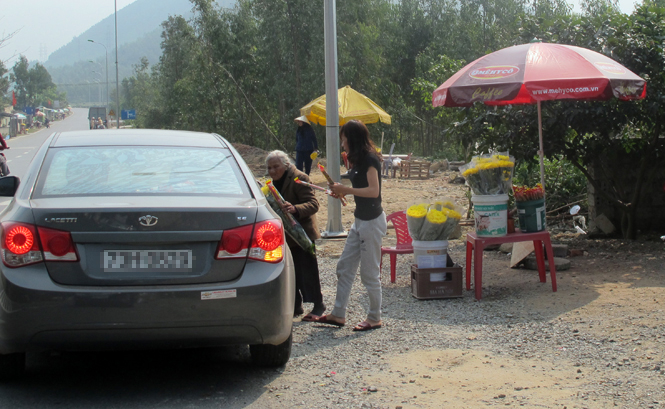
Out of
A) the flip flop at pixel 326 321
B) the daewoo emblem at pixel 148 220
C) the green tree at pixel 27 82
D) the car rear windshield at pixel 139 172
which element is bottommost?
the flip flop at pixel 326 321

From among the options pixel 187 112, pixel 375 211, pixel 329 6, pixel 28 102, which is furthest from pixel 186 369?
pixel 28 102

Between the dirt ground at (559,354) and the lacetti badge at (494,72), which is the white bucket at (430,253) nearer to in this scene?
the dirt ground at (559,354)

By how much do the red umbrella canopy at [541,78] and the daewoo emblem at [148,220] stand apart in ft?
13.3

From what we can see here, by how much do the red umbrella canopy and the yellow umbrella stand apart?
11075 millimetres

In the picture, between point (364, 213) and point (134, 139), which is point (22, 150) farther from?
point (364, 213)

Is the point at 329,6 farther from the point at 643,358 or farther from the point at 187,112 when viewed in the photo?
the point at 187,112

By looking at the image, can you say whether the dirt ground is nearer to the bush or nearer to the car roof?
the car roof

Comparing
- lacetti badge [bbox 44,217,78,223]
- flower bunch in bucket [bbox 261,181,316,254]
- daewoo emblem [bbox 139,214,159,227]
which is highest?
lacetti badge [bbox 44,217,78,223]

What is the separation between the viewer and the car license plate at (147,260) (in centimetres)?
358

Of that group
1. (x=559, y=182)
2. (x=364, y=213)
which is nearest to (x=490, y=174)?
(x=364, y=213)

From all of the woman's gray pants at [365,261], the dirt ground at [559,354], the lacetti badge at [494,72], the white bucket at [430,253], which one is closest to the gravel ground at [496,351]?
the dirt ground at [559,354]

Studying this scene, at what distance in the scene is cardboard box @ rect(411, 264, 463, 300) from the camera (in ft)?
21.3

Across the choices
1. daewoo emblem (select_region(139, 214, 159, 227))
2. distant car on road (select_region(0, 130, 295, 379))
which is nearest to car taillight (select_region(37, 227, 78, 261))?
distant car on road (select_region(0, 130, 295, 379))

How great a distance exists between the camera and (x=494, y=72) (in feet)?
22.7
